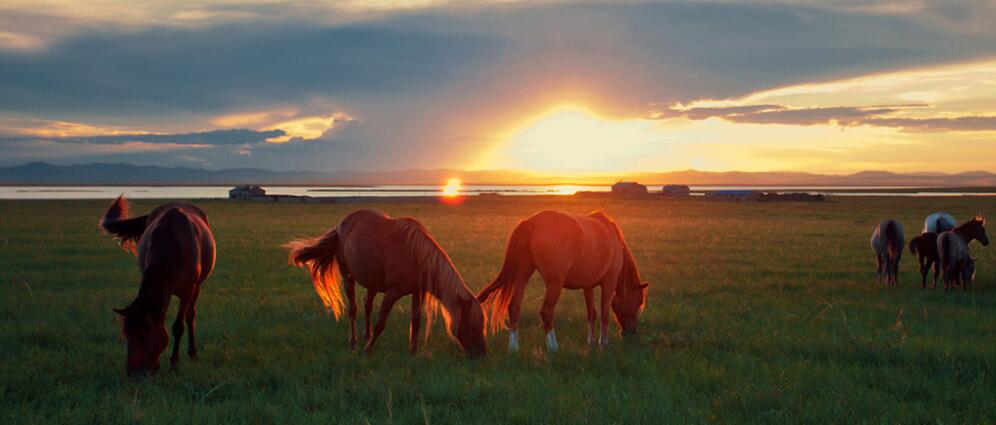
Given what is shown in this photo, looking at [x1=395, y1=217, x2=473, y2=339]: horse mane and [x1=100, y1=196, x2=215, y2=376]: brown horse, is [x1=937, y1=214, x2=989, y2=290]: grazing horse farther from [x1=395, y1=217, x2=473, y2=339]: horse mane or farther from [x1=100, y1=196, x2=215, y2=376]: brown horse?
[x1=100, y1=196, x2=215, y2=376]: brown horse

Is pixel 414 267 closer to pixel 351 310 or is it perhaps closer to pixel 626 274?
pixel 351 310

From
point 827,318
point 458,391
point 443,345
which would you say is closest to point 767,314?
point 827,318

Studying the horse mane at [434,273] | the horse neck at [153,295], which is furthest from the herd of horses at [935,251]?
the horse neck at [153,295]

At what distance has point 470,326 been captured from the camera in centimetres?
888

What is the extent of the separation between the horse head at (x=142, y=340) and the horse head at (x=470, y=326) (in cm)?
339

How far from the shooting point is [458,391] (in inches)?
296

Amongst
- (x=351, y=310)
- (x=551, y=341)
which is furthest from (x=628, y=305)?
(x=351, y=310)

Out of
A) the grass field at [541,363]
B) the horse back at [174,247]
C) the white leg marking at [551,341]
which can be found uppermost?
the horse back at [174,247]

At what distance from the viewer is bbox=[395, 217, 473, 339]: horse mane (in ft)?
29.2

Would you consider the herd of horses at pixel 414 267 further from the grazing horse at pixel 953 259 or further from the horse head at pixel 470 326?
the grazing horse at pixel 953 259

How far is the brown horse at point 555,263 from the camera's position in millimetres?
9305

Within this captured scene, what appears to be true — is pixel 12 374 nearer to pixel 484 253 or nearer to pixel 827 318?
pixel 827 318

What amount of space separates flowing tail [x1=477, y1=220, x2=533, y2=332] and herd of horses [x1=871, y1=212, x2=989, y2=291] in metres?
10.9

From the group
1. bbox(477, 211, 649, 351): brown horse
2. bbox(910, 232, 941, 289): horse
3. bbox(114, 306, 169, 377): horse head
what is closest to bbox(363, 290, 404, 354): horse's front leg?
bbox(477, 211, 649, 351): brown horse
